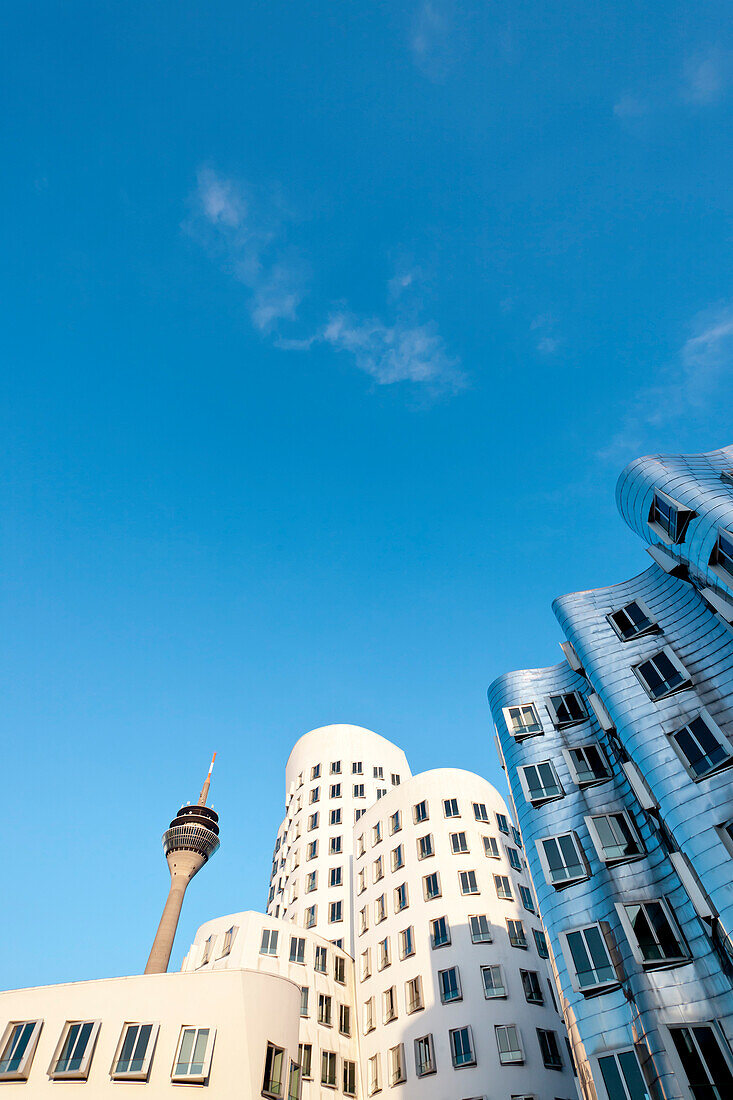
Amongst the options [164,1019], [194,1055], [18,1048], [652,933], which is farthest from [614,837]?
[18,1048]

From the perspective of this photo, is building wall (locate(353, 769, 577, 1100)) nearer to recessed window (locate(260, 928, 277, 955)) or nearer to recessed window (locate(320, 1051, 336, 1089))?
recessed window (locate(320, 1051, 336, 1089))

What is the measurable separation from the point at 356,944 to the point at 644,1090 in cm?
3689

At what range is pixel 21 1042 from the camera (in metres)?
32.8

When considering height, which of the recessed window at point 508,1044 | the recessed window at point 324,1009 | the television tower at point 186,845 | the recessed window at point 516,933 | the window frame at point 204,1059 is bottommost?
the window frame at point 204,1059

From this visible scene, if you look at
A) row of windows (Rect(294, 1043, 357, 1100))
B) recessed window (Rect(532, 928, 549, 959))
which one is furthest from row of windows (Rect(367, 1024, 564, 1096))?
recessed window (Rect(532, 928, 549, 959))

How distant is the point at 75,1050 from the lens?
107 ft

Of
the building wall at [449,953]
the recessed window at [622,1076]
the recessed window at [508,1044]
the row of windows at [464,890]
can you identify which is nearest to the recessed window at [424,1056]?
the building wall at [449,953]

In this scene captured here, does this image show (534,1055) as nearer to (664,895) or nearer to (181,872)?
(664,895)

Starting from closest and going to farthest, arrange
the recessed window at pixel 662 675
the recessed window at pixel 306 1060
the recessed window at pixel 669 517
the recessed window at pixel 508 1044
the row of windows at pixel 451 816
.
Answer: the recessed window at pixel 662 675
the recessed window at pixel 669 517
the recessed window at pixel 508 1044
the recessed window at pixel 306 1060
the row of windows at pixel 451 816

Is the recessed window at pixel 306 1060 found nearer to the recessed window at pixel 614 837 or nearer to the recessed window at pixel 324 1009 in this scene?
the recessed window at pixel 324 1009

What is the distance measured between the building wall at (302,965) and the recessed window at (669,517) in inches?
1750

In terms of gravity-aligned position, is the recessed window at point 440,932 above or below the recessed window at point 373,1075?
above

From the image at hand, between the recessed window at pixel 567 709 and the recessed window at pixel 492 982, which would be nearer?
the recessed window at pixel 567 709

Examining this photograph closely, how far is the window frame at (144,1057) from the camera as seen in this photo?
31.6 metres
